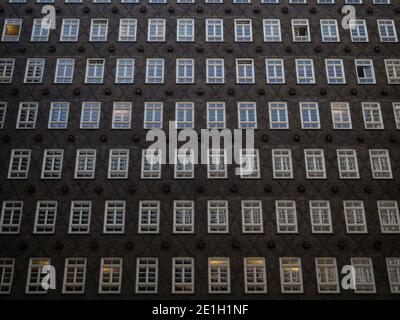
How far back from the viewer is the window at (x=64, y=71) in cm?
Answer: 3750

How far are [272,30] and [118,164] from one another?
1602 centimetres

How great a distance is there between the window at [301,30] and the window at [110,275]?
21.6 metres

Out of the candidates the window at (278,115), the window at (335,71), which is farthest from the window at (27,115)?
the window at (335,71)

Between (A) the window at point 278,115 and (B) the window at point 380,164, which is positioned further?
(A) the window at point 278,115

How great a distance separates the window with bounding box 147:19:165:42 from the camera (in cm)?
3897

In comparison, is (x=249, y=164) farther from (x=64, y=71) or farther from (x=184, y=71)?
(x=64, y=71)

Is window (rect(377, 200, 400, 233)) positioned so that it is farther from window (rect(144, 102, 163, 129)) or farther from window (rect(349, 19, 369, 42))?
window (rect(144, 102, 163, 129))

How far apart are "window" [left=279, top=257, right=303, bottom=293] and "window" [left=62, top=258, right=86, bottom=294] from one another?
12.8 m

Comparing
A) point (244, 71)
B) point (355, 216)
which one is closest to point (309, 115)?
point (244, 71)

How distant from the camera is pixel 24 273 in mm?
32188

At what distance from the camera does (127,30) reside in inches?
1544

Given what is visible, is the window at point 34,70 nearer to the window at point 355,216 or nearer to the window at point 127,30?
the window at point 127,30

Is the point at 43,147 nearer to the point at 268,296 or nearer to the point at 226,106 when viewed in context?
the point at 226,106

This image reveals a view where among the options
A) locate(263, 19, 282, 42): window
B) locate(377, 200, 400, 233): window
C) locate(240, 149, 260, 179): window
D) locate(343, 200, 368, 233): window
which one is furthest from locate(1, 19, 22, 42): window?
locate(377, 200, 400, 233): window
